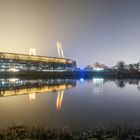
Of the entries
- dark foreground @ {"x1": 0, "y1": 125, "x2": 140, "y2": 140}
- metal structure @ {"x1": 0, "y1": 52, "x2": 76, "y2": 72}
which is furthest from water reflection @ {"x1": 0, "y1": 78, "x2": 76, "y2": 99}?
metal structure @ {"x1": 0, "y1": 52, "x2": 76, "y2": 72}

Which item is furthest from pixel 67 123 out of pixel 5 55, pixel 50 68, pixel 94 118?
pixel 50 68

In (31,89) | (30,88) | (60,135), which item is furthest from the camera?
(30,88)

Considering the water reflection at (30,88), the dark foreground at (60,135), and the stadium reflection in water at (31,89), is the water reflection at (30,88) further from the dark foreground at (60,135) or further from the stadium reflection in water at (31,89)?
the dark foreground at (60,135)

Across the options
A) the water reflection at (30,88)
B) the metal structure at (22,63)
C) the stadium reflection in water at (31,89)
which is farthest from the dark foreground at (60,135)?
the metal structure at (22,63)

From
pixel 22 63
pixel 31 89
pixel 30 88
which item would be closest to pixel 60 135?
pixel 31 89

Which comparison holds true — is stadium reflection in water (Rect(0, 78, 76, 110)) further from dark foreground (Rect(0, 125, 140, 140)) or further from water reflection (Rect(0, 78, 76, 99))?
dark foreground (Rect(0, 125, 140, 140))

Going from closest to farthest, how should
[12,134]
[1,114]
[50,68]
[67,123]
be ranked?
[12,134], [67,123], [1,114], [50,68]

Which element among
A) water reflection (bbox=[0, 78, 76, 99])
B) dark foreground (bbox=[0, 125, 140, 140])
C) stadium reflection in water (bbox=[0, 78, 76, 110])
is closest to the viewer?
dark foreground (bbox=[0, 125, 140, 140])

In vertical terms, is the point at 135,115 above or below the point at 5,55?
below

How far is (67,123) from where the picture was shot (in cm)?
2273

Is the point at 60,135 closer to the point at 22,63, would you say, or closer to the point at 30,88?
the point at 30,88

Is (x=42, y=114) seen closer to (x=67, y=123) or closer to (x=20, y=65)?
(x=67, y=123)

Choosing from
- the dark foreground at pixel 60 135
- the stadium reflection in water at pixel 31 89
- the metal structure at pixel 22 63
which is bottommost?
the dark foreground at pixel 60 135

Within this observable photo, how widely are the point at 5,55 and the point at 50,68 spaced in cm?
3413
